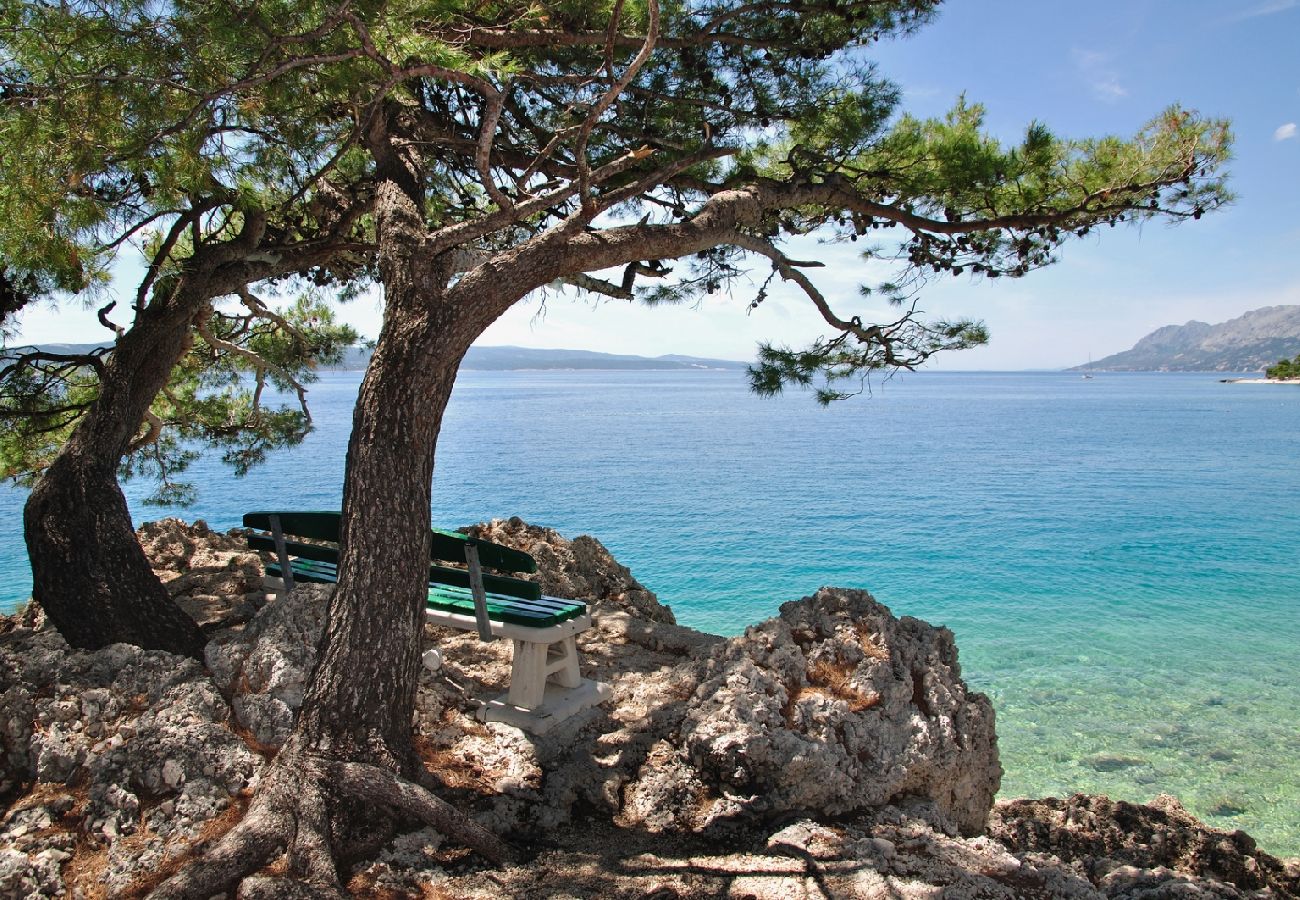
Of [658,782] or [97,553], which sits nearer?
[658,782]

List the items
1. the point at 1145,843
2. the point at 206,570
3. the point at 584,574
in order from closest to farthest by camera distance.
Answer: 1. the point at 1145,843
2. the point at 206,570
3. the point at 584,574

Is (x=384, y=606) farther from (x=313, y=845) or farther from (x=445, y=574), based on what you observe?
(x=445, y=574)

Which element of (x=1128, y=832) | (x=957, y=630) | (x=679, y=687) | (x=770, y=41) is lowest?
(x=957, y=630)

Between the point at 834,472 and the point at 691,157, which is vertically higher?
the point at 691,157

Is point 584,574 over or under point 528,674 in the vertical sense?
under

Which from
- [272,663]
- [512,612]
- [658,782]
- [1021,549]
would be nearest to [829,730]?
[658,782]

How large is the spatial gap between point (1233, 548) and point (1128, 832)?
1377 centimetres

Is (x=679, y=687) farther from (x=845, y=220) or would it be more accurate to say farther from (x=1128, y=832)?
(x=845, y=220)

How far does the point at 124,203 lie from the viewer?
4.51m

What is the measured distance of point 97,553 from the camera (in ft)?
13.4

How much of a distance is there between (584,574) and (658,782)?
11.3 ft

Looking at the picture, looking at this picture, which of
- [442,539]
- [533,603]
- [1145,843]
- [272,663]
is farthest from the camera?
[442,539]

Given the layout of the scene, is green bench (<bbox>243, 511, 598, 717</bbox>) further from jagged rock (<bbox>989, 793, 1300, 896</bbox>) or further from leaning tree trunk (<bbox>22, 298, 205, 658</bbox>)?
jagged rock (<bbox>989, 793, 1300, 896</bbox>)

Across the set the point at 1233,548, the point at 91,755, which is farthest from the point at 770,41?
the point at 1233,548
